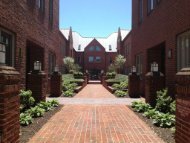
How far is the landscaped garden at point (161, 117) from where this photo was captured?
799cm

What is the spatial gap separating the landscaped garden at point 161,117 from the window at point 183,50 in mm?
1379

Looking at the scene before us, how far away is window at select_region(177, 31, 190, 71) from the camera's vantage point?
11312 mm

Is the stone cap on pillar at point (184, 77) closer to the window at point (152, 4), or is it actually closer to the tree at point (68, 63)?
the window at point (152, 4)

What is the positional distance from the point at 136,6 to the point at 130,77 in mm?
6211

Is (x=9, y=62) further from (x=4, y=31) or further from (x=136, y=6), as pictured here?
(x=136, y=6)

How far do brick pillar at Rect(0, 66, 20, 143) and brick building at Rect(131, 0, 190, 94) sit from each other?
23.5ft

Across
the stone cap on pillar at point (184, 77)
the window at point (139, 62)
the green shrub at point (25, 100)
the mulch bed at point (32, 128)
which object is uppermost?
the window at point (139, 62)

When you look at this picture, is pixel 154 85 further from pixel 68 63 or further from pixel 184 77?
pixel 68 63

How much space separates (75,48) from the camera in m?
71.0

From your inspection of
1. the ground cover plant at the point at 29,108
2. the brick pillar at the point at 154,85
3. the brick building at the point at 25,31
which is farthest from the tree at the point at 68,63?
the brick pillar at the point at 154,85

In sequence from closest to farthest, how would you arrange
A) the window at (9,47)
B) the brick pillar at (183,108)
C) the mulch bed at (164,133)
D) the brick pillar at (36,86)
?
the brick pillar at (183,108) < the mulch bed at (164,133) < the window at (9,47) < the brick pillar at (36,86)

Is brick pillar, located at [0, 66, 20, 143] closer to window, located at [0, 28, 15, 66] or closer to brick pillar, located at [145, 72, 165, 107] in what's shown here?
window, located at [0, 28, 15, 66]

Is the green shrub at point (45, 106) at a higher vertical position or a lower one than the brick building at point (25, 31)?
lower

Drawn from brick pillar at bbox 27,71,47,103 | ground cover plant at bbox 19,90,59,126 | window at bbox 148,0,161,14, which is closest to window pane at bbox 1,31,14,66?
ground cover plant at bbox 19,90,59,126
